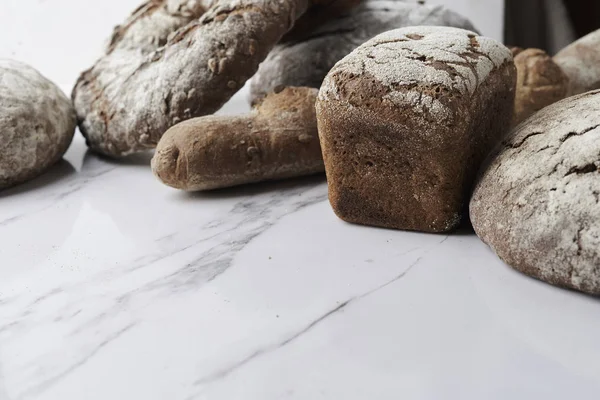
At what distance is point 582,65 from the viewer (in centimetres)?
160

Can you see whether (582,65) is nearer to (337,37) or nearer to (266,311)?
(337,37)

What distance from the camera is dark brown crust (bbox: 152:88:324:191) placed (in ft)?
4.50

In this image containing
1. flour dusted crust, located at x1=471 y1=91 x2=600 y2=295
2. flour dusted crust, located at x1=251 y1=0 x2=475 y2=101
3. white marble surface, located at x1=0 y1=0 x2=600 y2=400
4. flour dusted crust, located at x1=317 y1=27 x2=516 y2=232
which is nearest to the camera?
white marble surface, located at x1=0 y1=0 x2=600 y2=400

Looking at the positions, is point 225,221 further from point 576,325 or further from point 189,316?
point 576,325

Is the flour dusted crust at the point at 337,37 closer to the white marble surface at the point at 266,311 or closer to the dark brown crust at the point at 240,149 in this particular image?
the dark brown crust at the point at 240,149

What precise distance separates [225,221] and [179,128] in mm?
256

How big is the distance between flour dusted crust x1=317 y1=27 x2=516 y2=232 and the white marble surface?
6cm

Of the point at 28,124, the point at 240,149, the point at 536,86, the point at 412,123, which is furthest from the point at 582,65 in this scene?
the point at 28,124

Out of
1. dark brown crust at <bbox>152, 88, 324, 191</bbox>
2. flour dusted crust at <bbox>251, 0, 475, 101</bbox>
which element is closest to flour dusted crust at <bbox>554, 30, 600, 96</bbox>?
flour dusted crust at <bbox>251, 0, 475, 101</bbox>

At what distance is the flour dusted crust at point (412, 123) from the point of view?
106 cm

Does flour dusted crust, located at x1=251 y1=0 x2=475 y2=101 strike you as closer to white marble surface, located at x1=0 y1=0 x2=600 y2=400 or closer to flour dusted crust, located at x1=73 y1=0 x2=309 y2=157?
flour dusted crust, located at x1=73 y1=0 x2=309 y2=157

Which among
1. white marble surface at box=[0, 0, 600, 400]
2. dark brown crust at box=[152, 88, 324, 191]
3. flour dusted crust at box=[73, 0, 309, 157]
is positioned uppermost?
flour dusted crust at box=[73, 0, 309, 157]

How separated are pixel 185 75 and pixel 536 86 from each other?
2.63 ft

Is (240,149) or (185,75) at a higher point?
(185,75)
